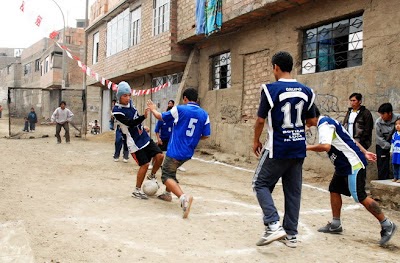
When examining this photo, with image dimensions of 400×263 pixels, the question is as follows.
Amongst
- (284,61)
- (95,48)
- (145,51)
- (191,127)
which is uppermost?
(95,48)

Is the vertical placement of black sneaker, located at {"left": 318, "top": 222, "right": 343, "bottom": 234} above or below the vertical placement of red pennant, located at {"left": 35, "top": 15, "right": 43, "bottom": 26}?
below

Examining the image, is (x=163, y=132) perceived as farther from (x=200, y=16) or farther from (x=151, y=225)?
(x=200, y=16)

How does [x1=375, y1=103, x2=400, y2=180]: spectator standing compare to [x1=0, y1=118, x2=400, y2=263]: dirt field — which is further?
[x1=375, y1=103, x2=400, y2=180]: spectator standing

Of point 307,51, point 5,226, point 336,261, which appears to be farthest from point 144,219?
point 307,51

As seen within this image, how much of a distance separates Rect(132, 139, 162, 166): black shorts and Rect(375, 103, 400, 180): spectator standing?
157 inches

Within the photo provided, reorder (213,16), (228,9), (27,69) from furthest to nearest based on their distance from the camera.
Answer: (27,69), (213,16), (228,9)

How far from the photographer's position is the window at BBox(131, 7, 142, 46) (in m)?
16.4

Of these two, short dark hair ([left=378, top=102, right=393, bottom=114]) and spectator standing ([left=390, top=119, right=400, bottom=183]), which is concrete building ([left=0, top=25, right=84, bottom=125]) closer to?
short dark hair ([left=378, top=102, right=393, bottom=114])

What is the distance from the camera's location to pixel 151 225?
171 inches

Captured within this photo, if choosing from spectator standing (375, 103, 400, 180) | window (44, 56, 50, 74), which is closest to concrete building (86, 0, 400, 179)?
spectator standing (375, 103, 400, 180)

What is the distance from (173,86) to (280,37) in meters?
6.31

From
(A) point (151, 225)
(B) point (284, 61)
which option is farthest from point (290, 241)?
(B) point (284, 61)

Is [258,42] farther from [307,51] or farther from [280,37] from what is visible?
[307,51]

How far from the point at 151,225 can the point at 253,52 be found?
778cm
